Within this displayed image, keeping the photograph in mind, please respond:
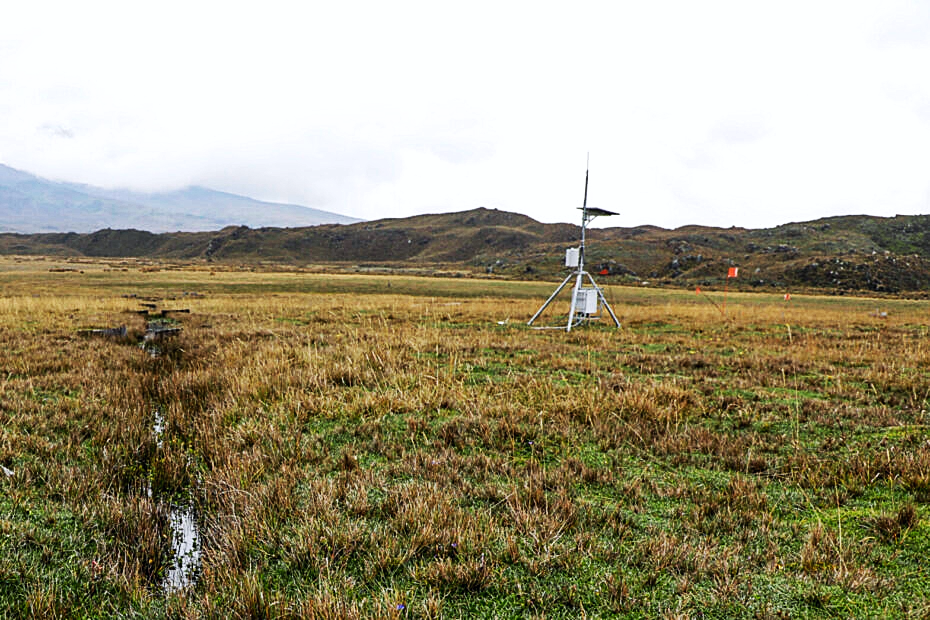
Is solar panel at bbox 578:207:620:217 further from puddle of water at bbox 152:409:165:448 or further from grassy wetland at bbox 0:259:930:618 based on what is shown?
puddle of water at bbox 152:409:165:448

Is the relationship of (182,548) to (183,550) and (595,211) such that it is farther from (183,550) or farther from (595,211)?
(595,211)

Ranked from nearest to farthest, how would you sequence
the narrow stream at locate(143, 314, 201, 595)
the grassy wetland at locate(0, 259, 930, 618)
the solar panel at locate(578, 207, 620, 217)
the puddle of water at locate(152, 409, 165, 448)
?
the grassy wetland at locate(0, 259, 930, 618), the narrow stream at locate(143, 314, 201, 595), the puddle of water at locate(152, 409, 165, 448), the solar panel at locate(578, 207, 620, 217)

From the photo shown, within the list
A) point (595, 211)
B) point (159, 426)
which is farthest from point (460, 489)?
point (595, 211)

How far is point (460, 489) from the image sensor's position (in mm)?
4625

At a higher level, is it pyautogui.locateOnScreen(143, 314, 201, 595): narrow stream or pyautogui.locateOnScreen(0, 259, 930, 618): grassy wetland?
pyautogui.locateOnScreen(0, 259, 930, 618): grassy wetland

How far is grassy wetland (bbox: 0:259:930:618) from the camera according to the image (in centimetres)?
318

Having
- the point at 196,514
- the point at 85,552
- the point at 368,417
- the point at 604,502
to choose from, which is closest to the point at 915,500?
the point at 604,502

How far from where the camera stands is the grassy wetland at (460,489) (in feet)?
10.4

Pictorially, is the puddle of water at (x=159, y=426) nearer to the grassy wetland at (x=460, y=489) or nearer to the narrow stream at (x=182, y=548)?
the grassy wetland at (x=460, y=489)

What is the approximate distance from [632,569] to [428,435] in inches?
130

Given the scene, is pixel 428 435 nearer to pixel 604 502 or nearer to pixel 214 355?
pixel 604 502

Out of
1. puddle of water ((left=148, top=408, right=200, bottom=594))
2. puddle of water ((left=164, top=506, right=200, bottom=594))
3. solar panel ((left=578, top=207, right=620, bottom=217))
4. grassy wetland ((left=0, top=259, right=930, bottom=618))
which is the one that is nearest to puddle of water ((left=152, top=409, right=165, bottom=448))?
grassy wetland ((left=0, top=259, right=930, bottom=618))

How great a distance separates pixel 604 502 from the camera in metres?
4.41

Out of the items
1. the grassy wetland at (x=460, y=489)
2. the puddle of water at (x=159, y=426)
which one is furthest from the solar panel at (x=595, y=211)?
the puddle of water at (x=159, y=426)
